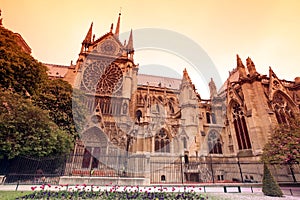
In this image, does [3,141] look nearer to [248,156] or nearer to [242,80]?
[248,156]

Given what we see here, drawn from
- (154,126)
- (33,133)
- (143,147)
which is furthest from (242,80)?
(33,133)

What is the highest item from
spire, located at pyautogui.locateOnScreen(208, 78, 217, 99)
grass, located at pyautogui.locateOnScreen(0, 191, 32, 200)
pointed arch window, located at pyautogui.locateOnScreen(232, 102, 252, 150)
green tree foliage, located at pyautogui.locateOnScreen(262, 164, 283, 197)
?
spire, located at pyautogui.locateOnScreen(208, 78, 217, 99)

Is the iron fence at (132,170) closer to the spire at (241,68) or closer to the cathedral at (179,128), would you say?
the cathedral at (179,128)

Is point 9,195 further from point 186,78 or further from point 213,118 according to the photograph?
point 213,118

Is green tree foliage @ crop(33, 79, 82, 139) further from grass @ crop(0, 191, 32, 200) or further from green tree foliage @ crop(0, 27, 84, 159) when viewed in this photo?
grass @ crop(0, 191, 32, 200)

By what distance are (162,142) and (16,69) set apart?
1447 cm

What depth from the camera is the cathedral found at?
13555 mm

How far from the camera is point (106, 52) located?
2467 centimetres

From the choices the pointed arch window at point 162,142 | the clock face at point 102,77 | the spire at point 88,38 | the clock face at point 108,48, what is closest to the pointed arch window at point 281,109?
the pointed arch window at point 162,142

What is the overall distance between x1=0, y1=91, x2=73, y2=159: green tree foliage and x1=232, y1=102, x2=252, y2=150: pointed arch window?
1719cm

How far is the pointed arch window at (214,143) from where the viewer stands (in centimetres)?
1783

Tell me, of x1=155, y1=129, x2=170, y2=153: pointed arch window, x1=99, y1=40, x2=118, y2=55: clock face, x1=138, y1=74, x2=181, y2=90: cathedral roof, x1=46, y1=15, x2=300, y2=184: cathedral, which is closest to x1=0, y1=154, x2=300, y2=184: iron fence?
x1=46, y1=15, x2=300, y2=184: cathedral

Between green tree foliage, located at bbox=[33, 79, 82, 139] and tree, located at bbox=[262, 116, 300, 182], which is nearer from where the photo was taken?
tree, located at bbox=[262, 116, 300, 182]

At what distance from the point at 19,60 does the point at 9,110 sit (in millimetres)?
4173
